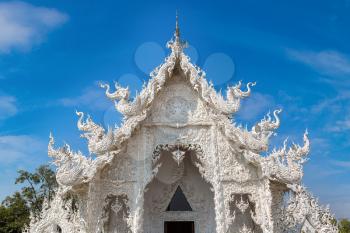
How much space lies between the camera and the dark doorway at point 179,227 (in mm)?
9008

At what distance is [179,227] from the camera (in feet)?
29.7

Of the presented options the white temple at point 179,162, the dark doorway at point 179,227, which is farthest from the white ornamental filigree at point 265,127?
the dark doorway at point 179,227

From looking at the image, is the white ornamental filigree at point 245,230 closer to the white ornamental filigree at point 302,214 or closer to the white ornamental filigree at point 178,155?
the white ornamental filigree at point 302,214

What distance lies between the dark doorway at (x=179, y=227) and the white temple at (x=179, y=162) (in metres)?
1.25

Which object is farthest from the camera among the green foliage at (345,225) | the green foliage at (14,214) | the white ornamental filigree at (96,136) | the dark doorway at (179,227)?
the green foliage at (345,225)

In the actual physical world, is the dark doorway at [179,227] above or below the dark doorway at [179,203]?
below

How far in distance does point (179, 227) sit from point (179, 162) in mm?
2084

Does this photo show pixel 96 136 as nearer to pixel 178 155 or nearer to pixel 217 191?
pixel 178 155

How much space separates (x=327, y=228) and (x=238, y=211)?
1883 millimetres

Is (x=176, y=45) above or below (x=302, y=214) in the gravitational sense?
above

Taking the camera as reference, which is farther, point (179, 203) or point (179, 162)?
point (179, 203)

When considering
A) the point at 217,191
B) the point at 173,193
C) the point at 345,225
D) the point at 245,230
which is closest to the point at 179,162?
the point at 217,191

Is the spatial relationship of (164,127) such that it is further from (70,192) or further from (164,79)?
(70,192)

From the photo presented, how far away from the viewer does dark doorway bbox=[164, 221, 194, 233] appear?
29.6ft
